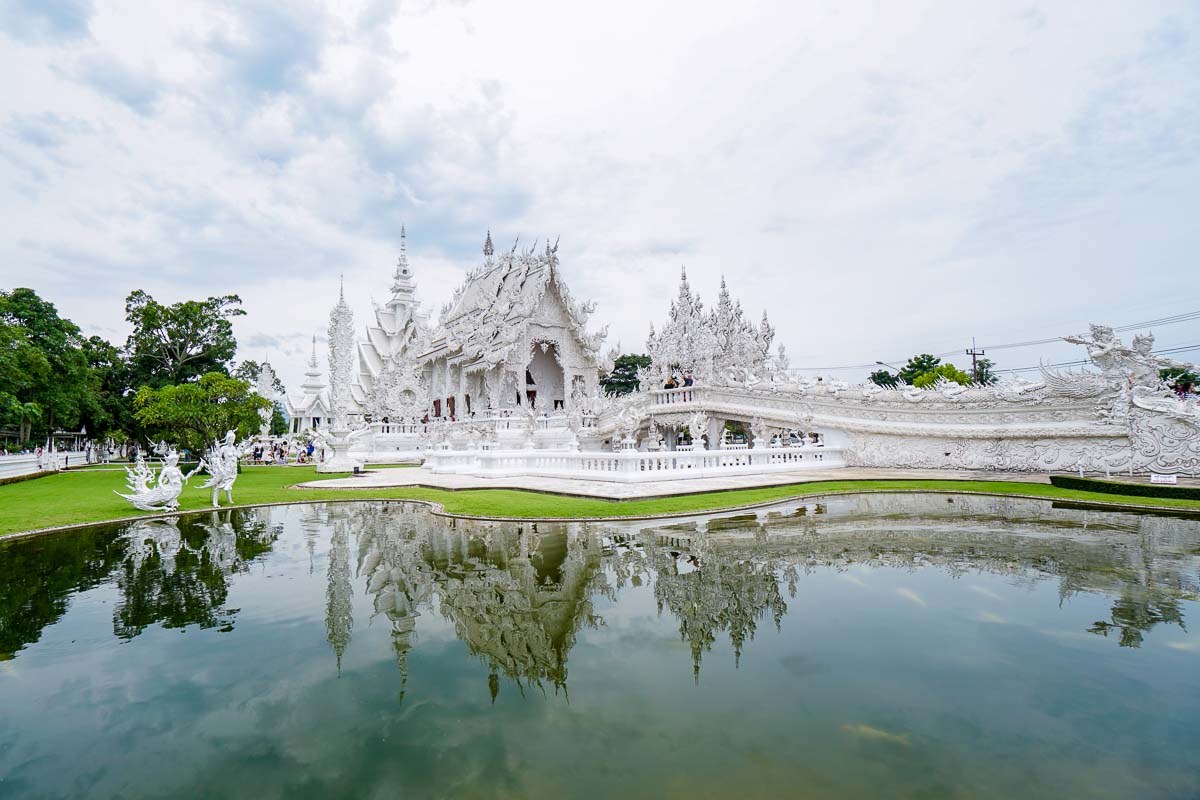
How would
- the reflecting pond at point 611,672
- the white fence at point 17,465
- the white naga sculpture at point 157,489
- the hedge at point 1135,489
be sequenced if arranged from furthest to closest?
1. the white fence at point 17,465
2. the white naga sculpture at point 157,489
3. the hedge at point 1135,489
4. the reflecting pond at point 611,672

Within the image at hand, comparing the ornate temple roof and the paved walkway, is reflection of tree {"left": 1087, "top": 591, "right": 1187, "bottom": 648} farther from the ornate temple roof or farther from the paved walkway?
the ornate temple roof

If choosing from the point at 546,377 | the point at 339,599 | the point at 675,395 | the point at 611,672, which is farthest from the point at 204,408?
the point at 611,672

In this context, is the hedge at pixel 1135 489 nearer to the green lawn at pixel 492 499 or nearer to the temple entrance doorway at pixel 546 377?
the green lawn at pixel 492 499

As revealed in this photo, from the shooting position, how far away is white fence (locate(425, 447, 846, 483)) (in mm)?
13938

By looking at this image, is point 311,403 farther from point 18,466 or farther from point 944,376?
point 944,376

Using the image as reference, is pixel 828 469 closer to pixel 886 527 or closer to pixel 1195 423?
pixel 1195 423

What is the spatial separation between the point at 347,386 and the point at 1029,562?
123 feet

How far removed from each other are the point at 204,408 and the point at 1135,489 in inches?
987

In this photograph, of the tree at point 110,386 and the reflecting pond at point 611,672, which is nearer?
the reflecting pond at point 611,672

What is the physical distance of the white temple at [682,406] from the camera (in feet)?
46.6

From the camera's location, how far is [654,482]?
43.7 feet

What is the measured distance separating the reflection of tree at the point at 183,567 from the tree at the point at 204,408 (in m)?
10.1

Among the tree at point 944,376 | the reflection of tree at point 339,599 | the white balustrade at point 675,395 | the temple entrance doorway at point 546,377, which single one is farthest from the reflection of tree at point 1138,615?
the tree at point 944,376

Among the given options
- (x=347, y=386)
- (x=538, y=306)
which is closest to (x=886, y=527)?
(x=538, y=306)
